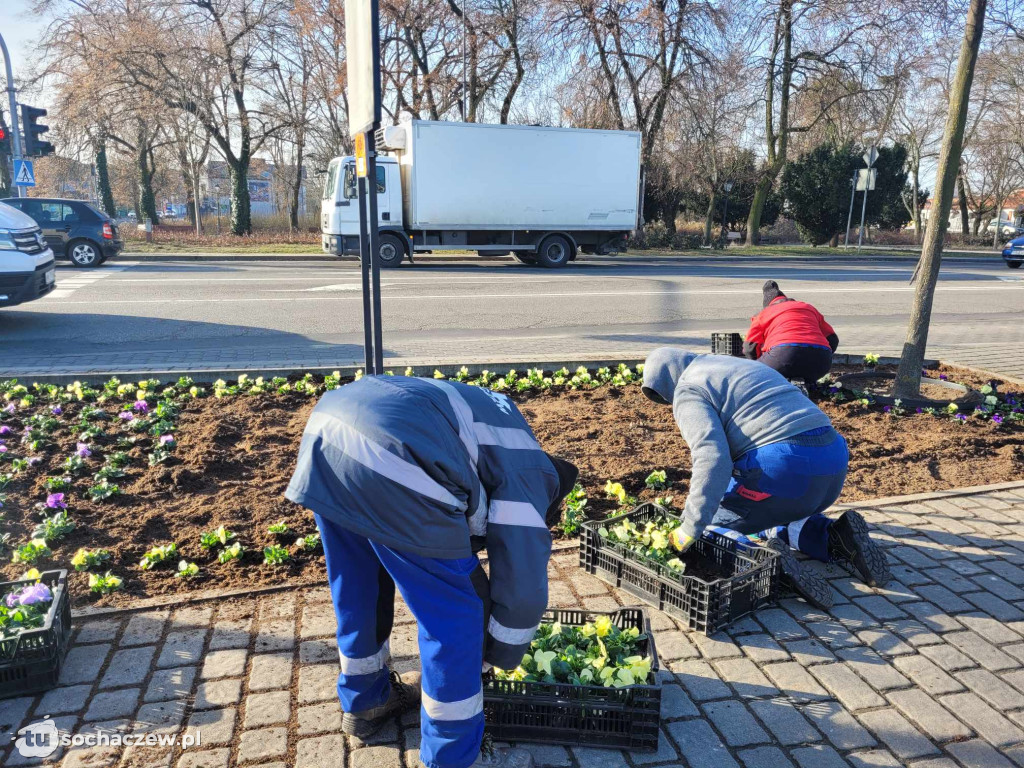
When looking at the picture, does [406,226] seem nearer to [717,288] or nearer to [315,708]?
[717,288]

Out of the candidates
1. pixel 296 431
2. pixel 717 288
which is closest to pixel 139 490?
pixel 296 431

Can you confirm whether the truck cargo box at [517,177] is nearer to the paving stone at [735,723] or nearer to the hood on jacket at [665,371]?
the hood on jacket at [665,371]

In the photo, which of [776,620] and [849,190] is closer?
[776,620]

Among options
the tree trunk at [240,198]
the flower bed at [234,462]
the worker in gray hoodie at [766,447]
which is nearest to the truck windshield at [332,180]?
the tree trunk at [240,198]

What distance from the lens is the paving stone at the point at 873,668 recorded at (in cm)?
300

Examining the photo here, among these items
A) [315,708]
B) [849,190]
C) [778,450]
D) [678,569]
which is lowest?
[315,708]

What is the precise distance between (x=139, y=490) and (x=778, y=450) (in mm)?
3574

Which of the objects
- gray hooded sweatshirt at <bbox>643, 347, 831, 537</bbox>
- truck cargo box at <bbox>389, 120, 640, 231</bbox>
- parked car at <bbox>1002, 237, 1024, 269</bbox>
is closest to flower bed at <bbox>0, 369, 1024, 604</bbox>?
gray hooded sweatshirt at <bbox>643, 347, 831, 537</bbox>

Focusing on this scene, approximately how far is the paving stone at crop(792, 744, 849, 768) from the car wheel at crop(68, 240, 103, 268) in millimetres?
19057

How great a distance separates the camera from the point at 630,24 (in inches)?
1004

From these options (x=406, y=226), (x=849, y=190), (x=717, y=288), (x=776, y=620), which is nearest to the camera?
(x=776, y=620)

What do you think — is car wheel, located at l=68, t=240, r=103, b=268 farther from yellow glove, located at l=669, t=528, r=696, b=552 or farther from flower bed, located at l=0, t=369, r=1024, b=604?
yellow glove, located at l=669, t=528, r=696, b=552

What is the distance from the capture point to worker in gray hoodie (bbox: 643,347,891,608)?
353cm

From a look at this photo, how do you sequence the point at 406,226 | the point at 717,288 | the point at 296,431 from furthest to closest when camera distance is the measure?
the point at 406,226
the point at 717,288
the point at 296,431
